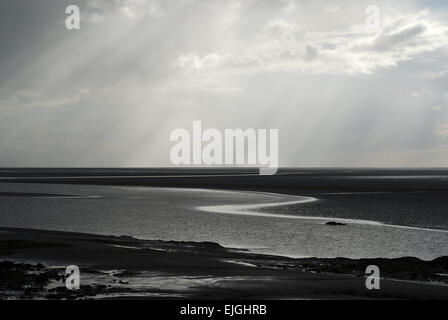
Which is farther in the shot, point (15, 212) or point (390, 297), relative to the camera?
point (15, 212)

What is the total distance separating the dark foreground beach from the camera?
67.9 ft

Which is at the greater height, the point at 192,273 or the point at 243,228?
the point at 243,228

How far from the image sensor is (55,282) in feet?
73.6

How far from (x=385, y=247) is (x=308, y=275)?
46.4ft

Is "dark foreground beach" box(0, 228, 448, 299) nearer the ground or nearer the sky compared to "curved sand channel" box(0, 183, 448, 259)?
nearer the ground

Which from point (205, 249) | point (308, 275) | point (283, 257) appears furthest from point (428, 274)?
point (205, 249)

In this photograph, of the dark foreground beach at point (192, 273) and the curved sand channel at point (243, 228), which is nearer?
the dark foreground beach at point (192, 273)

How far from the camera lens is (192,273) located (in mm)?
25578

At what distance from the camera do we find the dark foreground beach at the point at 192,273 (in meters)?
20.7

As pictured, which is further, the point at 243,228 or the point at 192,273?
the point at 243,228
